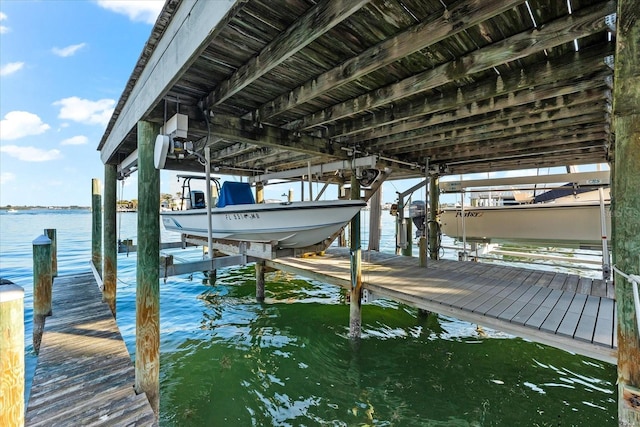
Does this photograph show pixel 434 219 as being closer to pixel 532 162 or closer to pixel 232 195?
pixel 532 162

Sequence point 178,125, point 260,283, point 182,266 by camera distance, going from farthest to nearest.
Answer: point 260,283 → point 182,266 → point 178,125

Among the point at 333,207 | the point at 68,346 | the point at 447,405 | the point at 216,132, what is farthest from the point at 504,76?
the point at 68,346

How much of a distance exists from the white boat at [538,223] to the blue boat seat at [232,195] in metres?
5.42

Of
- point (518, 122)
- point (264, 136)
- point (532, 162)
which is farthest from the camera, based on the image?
point (532, 162)

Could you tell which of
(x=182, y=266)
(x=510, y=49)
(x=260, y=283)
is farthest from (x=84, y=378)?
(x=510, y=49)

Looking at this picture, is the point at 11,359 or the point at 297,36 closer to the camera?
the point at 11,359

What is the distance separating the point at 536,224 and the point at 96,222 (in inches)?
514

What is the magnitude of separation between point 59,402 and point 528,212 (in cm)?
1104

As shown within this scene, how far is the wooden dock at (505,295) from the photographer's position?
3.18 meters

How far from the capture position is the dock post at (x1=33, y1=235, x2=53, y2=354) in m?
5.13

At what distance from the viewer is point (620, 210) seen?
1.82 meters

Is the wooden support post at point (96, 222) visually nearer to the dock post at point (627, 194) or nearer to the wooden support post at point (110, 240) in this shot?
the wooden support post at point (110, 240)

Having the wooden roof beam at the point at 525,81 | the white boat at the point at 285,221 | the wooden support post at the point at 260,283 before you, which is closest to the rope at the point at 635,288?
the wooden roof beam at the point at 525,81

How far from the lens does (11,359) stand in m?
1.53
